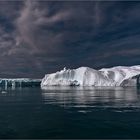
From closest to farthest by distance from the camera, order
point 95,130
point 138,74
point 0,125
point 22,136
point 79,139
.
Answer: point 79,139
point 22,136
point 95,130
point 0,125
point 138,74

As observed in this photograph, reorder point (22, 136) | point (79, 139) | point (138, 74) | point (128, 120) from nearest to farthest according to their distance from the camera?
point (79, 139)
point (22, 136)
point (128, 120)
point (138, 74)

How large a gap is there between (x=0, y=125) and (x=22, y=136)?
5473 mm

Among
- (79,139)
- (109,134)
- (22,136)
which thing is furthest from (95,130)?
(22,136)

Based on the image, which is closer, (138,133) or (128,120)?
(138,133)

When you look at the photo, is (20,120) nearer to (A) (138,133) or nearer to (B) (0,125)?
(B) (0,125)

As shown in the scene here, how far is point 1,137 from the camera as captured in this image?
69.9 ft

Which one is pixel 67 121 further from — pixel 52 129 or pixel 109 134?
pixel 109 134

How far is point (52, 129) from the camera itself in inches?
979

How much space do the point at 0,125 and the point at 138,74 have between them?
183 m

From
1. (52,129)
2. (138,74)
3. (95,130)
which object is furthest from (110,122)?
(138,74)

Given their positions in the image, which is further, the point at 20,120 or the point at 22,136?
the point at 20,120

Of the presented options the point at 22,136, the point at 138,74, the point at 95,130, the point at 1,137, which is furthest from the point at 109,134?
the point at 138,74

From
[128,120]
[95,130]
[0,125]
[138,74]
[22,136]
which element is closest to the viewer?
[22,136]

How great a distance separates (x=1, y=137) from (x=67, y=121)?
9.76m
